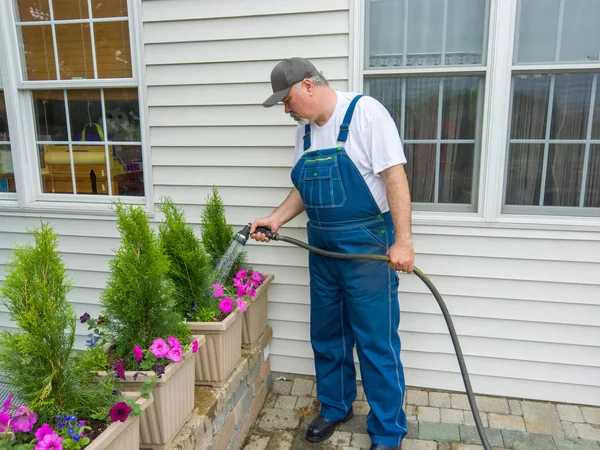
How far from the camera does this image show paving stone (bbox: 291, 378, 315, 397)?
2903 millimetres

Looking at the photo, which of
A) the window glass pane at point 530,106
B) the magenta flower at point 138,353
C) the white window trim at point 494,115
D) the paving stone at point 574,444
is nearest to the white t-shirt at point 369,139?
the white window trim at point 494,115

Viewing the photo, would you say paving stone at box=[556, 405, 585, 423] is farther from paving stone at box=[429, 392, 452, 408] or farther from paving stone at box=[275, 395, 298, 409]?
paving stone at box=[275, 395, 298, 409]

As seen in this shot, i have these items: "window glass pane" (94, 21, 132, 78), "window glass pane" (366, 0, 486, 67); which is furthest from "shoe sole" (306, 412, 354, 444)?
"window glass pane" (94, 21, 132, 78)

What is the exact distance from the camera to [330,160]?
2.16 metres

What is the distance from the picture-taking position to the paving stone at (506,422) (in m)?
2.54

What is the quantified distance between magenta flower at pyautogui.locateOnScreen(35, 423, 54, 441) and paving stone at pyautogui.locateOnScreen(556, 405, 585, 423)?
97.9 inches

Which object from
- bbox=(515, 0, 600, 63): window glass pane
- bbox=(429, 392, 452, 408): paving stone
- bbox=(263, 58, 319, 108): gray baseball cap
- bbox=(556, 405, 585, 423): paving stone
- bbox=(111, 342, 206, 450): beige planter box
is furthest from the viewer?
bbox=(429, 392, 452, 408): paving stone

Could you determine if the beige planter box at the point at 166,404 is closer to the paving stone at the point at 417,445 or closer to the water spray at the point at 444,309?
the water spray at the point at 444,309

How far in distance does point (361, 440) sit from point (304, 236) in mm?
1135

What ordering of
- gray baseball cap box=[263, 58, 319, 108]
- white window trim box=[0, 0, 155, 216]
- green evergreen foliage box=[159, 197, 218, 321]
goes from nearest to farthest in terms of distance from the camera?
gray baseball cap box=[263, 58, 319, 108], green evergreen foliage box=[159, 197, 218, 321], white window trim box=[0, 0, 155, 216]

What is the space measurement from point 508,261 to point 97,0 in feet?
9.30

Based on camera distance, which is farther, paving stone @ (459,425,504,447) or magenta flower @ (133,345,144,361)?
paving stone @ (459,425,504,447)

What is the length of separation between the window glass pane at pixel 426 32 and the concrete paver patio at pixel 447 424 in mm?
1880

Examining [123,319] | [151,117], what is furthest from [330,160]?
[151,117]
